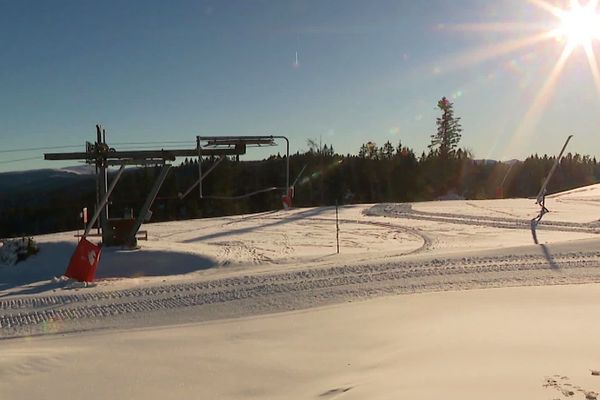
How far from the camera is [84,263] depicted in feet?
39.1

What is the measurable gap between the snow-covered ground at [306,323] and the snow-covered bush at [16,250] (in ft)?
0.95

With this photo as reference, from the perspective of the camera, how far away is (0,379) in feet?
17.7

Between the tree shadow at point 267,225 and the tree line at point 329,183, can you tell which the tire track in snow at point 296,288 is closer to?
the tree shadow at point 267,225

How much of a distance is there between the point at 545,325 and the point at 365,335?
226cm

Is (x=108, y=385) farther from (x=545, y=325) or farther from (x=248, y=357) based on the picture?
(x=545, y=325)

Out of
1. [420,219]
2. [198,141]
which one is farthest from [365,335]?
[420,219]

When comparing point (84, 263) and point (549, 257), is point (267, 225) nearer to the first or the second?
point (84, 263)

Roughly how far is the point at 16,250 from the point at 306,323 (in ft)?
32.3

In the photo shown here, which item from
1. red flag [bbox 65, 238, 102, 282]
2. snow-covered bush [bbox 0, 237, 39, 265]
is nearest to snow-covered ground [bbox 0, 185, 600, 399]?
snow-covered bush [bbox 0, 237, 39, 265]

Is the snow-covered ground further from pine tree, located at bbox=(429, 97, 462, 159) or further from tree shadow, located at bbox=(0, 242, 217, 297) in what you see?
pine tree, located at bbox=(429, 97, 462, 159)

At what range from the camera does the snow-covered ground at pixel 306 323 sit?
514 centimetres

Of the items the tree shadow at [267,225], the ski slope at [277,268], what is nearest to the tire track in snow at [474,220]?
the ski slope at [277,268]

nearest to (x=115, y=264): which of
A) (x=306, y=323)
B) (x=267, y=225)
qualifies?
(x=306, y=323)

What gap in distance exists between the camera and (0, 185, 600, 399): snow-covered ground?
5.14 metres
